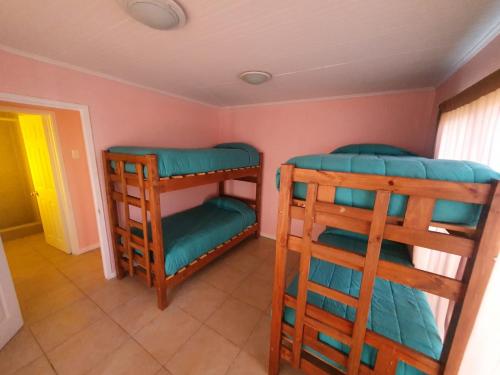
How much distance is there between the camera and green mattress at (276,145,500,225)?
80cm

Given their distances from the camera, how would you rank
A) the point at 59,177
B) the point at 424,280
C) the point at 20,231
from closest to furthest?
the point at 424,280 < the point at 59,177 < the point at 20,231

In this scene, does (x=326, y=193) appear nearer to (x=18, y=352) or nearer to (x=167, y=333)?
(x=167, y=333)

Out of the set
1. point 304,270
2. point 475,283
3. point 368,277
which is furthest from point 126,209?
point 475,283

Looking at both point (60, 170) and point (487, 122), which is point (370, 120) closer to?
point (487, 122)

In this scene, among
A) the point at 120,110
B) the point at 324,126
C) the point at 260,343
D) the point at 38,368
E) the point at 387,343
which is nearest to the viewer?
the point at 387,343

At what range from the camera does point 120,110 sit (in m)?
2.32

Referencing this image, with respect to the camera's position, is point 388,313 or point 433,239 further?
point 388,313

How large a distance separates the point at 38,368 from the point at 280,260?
2.00 metres

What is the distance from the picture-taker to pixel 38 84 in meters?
1.74

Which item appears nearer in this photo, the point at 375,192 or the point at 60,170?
the point at 375,192

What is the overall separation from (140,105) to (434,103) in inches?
142

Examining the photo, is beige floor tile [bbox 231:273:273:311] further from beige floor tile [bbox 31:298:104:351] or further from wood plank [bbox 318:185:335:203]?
wood plank [bbox 318:185:335:203]

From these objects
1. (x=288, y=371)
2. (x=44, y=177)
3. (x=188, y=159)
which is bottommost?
(x=288, y=371)

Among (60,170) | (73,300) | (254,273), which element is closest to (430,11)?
(254,273)
